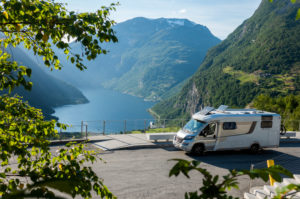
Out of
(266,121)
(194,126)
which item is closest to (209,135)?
(194,126)

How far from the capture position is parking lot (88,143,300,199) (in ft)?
36.3

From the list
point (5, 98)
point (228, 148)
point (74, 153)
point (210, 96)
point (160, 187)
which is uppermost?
point (210, 96)

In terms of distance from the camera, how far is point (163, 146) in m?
18.7

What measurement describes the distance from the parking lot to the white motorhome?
2.17ft

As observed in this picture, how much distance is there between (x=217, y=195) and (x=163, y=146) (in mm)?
16969

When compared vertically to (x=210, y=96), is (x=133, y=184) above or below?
below

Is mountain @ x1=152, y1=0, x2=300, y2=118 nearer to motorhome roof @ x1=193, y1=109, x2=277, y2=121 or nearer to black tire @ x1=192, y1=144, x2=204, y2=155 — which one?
motorhome roof @ x1=193, y1=109, x2=277, y2=121

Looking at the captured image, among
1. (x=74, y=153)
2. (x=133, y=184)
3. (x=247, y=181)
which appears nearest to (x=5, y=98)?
(x=74, y=153)

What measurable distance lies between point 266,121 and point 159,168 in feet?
26.6

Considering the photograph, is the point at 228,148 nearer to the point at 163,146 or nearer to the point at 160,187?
the point at 163,146

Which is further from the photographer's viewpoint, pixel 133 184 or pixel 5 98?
pixel 133 184

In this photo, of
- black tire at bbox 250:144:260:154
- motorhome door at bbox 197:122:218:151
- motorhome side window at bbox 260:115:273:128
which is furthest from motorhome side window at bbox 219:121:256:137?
black tire at bbox 250:144:260:154

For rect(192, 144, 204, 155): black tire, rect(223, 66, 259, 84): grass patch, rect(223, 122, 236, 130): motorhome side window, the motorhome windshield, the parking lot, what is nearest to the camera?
the parking lot

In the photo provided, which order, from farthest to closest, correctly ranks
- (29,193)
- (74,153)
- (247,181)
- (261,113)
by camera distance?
1. (261,113)
2. (247,181)
3. (74,153)
4. (29,193)
